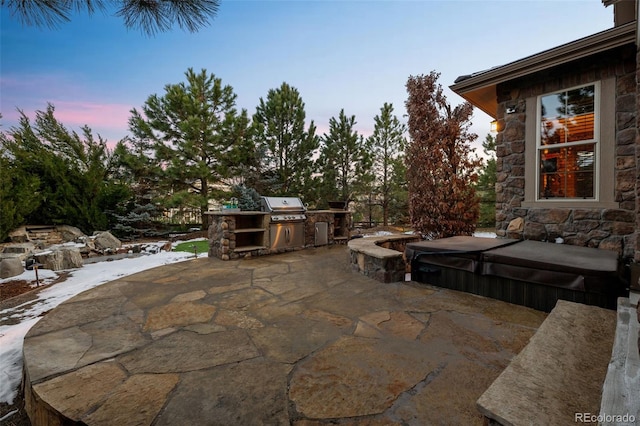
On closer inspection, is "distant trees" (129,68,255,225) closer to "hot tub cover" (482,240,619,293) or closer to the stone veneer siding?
the stone veneer siding

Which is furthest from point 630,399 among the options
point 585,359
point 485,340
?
point 485,340

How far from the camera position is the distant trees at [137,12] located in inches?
78.0

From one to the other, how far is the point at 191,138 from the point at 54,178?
166 inches

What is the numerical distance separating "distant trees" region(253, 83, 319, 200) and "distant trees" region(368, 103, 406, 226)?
2759 millimetres

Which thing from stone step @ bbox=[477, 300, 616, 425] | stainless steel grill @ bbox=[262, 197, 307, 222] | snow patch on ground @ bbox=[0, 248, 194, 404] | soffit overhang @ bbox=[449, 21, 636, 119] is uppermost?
soffit overhang @ bbox=[449, 21, 636, 119]

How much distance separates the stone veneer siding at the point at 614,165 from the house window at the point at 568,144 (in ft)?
0.45

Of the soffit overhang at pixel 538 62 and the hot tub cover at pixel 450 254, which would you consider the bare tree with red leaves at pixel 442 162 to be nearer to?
the soffit overhang at pixel 538 62

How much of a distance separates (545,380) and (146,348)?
2100mm

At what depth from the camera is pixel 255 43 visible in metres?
6.34

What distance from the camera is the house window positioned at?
3.07m

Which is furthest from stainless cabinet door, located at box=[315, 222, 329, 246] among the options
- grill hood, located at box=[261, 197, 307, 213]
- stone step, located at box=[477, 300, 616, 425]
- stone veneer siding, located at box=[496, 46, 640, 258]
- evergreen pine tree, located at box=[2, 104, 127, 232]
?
evergreen pine tree, located at box=[2, 104, 127, 232]

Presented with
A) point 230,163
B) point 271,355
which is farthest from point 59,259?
point 230,163

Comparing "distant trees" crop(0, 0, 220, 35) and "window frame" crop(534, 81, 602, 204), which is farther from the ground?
"distant trees" crop(0, 0, 220, 35)

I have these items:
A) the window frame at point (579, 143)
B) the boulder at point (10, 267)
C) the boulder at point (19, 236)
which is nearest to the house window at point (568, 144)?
the window frame at point (579, 143)
